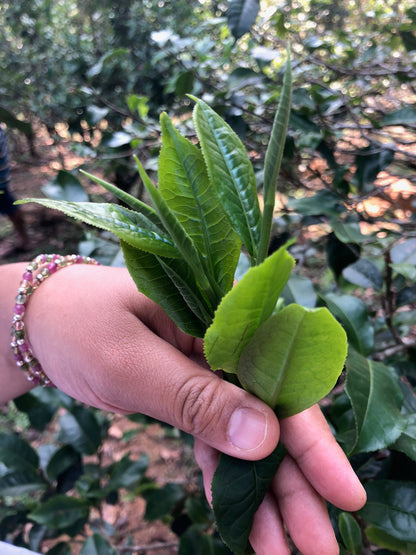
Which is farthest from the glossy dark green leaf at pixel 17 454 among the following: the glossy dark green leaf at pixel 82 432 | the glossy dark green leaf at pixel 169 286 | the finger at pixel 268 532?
the glossy dark green leaf at pixel 169 286

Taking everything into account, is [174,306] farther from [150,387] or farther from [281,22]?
[281,22]

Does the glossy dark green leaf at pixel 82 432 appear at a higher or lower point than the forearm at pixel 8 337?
lower

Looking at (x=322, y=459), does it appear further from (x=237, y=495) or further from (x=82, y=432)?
(x=82, y=432)

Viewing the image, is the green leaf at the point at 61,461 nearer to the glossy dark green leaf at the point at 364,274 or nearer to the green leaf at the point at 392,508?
the green leaf at the point at 392,508

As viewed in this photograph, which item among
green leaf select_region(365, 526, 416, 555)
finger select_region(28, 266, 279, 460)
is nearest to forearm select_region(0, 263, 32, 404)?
finger select_region(28, 266, 279, 460)

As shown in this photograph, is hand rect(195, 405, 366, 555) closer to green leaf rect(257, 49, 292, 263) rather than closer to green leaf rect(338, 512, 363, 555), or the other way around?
green leaf rect(338, 512, 363, 555)

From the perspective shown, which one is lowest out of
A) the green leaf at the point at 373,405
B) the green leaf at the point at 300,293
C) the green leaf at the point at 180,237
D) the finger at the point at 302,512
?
the finger at the point at 302,512

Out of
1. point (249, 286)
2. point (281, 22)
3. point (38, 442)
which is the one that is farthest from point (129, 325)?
point (38, 442)
